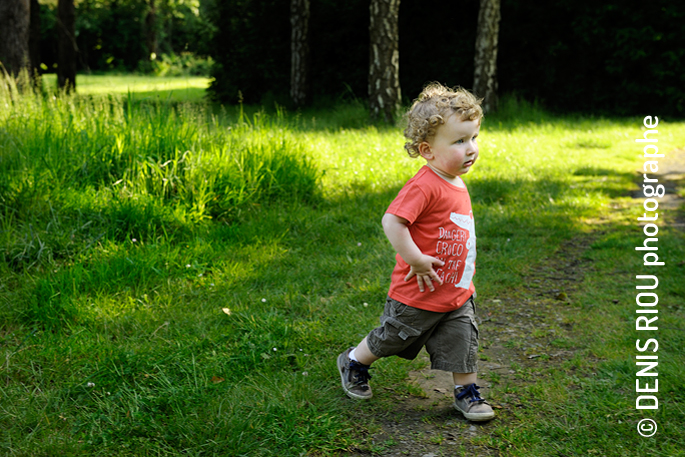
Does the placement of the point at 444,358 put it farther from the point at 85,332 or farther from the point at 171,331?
the point at 85,332

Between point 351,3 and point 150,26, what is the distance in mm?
30078

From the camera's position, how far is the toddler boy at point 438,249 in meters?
2.71

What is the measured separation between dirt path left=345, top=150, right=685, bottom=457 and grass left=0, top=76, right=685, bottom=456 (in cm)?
8

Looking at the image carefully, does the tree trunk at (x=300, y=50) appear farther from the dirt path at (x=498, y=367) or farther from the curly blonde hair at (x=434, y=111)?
the curly blonde hair at (x=434, y=111)

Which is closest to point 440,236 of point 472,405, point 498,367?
point 472,405

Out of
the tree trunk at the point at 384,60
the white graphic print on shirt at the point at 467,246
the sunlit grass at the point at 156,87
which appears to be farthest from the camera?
the tree trunk at the point at 384,60

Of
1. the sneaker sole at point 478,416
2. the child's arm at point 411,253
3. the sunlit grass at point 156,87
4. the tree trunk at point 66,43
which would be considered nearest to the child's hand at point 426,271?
the child's arm at point 411,253

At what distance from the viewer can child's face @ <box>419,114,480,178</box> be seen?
8.98 feet

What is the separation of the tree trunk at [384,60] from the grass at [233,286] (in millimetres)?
→ 3842

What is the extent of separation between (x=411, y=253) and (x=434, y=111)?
2.30 ft

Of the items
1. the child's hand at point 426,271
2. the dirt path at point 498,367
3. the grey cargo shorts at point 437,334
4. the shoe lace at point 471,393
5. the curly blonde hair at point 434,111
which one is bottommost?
the dirt path at point 498,367

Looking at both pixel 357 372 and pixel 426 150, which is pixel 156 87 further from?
pixel 357 372

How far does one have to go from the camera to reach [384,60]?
36.2ft

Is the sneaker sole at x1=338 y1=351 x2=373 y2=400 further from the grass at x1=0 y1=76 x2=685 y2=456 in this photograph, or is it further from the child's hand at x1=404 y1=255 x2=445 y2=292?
the child's hand at x1=404 y1=255 x2=445 y2=292
